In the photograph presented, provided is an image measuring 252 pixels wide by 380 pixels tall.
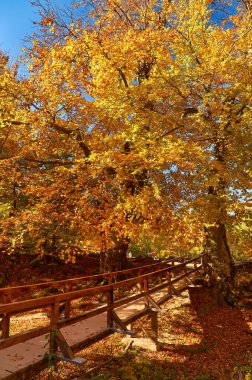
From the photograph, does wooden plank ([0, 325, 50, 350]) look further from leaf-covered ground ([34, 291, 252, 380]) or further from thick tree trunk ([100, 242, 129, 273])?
thick tree trunk ([100, 242, 129, 273])

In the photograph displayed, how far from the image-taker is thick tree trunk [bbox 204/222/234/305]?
692 inches

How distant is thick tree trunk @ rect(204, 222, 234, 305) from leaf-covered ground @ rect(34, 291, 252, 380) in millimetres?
1037

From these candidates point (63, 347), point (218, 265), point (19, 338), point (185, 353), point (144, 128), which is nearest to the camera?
point (19, 338)

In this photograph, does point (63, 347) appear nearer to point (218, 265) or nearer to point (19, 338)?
point (19, 338)

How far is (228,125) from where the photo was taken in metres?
14.3

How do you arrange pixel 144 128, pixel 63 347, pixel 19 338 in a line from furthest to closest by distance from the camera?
pixel 144 128, pixel 63 347, pixel 19 338

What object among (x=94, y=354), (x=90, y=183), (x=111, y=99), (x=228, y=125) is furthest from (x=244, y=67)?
(x=94, y=354)

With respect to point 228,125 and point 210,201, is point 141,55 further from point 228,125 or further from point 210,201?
point 210,201

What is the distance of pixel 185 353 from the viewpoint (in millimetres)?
11320

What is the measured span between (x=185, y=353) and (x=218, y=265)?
23.8ft

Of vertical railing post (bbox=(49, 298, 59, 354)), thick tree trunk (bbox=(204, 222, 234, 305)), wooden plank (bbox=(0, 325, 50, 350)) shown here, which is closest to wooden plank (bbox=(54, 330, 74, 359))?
vertical railing post (bbox=(49, 298, 59, 354))

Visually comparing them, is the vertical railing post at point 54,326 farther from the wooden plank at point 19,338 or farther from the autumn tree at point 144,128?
the autumn tree at point 144,128

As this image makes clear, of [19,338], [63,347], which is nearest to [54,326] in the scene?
[63,347]

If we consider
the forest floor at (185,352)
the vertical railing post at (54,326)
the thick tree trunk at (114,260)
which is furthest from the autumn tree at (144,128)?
the vertical railing post at (54,326)
